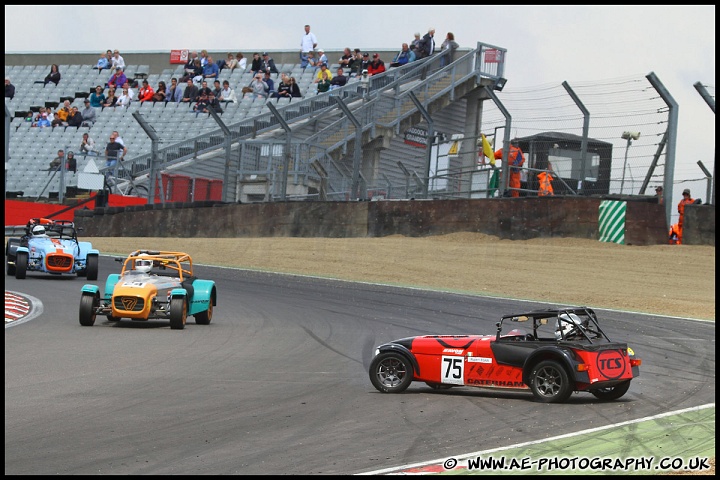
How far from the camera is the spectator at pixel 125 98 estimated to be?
36.6 m

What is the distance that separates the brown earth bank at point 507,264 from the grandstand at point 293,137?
2131 millimetres

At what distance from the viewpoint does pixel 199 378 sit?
32.4 feet

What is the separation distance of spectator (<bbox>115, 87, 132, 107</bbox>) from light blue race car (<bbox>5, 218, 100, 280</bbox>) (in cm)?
1641

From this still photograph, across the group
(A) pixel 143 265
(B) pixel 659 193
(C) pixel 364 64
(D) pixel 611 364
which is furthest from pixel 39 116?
(D) pixel 611 364

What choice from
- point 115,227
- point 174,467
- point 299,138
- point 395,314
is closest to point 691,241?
point 395,314

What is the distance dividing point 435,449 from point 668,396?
3216 millimetres

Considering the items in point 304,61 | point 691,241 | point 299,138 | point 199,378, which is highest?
point 304,61

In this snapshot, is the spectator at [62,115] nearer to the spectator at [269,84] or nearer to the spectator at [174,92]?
the spectator at [174,92]

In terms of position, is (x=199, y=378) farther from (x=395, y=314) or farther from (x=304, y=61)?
(x=304, y=61)

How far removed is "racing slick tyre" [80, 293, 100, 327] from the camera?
13.9 metres

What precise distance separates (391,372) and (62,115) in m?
29.7

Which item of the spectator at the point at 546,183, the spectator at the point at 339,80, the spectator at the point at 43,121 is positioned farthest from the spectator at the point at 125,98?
the spectator at the point at 546,183

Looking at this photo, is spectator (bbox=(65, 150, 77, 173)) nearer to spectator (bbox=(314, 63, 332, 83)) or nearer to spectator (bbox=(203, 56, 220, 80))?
spectator (bbox=(203, 56, 220, 80))

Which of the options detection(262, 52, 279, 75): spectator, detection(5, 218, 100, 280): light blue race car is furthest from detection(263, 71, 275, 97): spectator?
detection(5, 218, 100, 280): light blue race car
